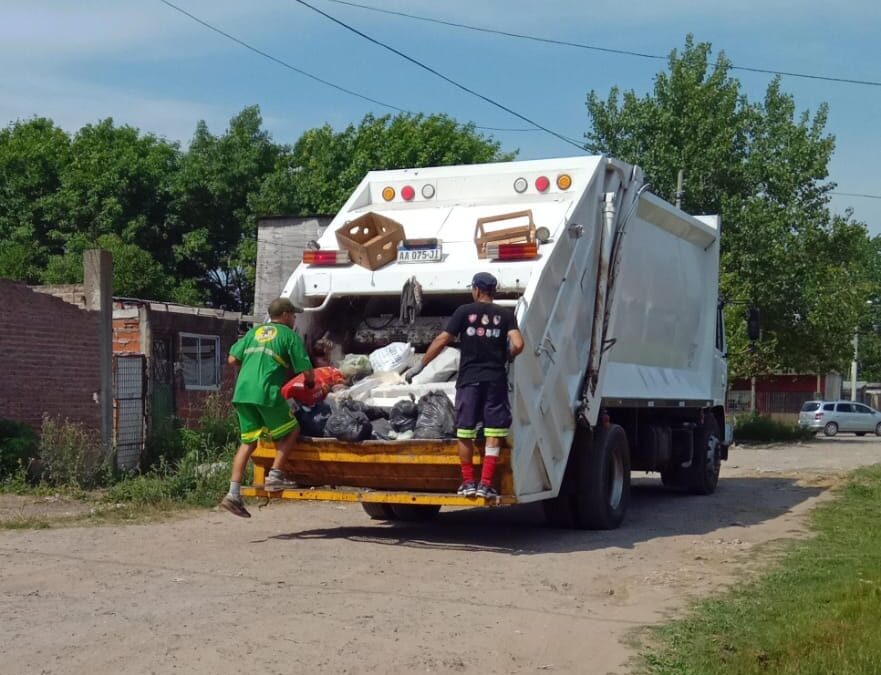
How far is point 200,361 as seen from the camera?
749 inches

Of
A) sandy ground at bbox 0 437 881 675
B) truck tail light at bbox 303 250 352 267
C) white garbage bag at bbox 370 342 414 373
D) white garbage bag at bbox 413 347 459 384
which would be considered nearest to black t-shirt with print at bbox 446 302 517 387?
white garbage bag at bbox 413 347 459 384

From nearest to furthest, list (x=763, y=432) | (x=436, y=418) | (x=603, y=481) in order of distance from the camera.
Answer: (x=436, y=418)
(x=603, y=481)
(x=763, y=432)

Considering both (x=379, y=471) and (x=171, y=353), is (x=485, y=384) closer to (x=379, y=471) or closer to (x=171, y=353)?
(x=379, y=471)

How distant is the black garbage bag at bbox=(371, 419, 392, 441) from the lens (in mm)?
8789

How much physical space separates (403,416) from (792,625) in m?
3.42

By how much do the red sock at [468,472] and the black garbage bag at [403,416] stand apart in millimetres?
543

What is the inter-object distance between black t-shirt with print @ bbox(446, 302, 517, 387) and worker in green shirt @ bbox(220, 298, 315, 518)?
1.24 metres

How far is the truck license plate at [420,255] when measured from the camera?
31.5ft

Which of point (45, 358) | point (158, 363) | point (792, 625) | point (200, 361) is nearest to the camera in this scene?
point (792, 625)

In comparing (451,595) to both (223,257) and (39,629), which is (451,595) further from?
(223,257)

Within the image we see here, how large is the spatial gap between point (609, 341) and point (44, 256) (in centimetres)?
2509

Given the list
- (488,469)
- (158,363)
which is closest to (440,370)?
(488,469)

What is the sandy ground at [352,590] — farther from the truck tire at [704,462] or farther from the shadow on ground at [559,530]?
the truck tire at [704,462]

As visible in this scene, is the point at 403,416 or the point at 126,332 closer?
the point at 403,416
